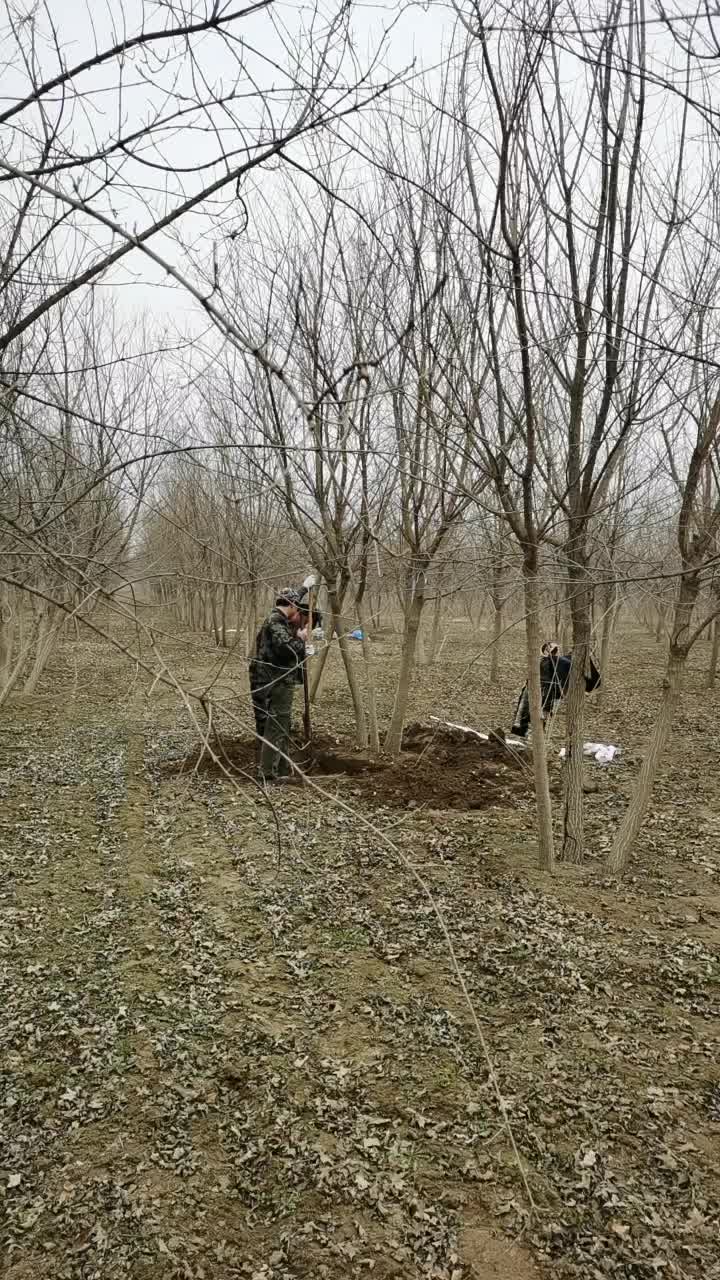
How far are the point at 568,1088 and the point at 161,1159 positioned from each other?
5.45ft

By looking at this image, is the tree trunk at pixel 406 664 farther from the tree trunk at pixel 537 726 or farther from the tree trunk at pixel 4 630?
the tree trunk at pixel 4 630

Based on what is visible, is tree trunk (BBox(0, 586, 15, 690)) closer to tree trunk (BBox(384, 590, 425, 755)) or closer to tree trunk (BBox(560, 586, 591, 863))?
tree trunk (BBox(384, 590, 425, 755))

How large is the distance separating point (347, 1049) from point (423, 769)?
446cm

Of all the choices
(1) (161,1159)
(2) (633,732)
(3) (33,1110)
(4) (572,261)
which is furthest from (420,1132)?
(2) (633,732)

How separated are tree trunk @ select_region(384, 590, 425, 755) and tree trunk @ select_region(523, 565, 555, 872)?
236cm

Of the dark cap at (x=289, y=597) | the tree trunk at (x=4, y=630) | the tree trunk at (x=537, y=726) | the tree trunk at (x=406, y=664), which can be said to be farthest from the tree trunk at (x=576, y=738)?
the tree trunk at (x=4, y=630)

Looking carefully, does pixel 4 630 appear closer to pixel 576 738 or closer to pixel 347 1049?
pixel 576 738

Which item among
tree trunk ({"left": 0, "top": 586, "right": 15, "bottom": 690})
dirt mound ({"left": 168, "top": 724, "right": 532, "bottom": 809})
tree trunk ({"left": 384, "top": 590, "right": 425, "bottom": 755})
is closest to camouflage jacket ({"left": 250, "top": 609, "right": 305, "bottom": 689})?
dirt mound ({"left": 168, "top": 724, "right": 532, "bottom": 809})

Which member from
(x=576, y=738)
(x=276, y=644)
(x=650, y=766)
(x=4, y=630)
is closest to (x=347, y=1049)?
(x=576, y=738)

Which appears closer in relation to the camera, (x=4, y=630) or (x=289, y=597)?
(x=289, y=597)

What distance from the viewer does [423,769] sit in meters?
7.79

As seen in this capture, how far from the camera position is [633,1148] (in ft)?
9.30

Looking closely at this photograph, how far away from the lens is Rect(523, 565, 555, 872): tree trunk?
185 inches

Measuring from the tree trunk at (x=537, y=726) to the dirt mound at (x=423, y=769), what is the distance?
1286mm
